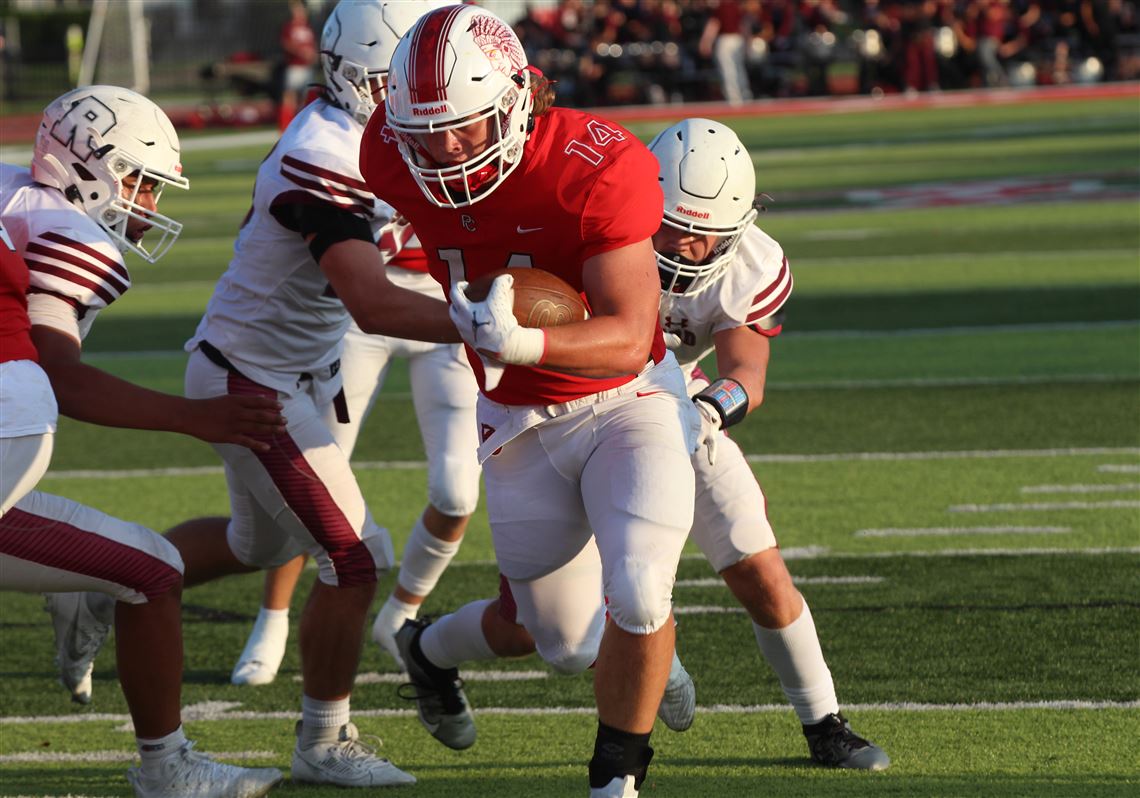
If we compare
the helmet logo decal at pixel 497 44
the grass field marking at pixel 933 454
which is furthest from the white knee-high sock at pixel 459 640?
the grass field marking at pixel 933 454

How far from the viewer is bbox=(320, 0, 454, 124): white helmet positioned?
4289 millimetres

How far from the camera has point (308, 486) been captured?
4.10 metres

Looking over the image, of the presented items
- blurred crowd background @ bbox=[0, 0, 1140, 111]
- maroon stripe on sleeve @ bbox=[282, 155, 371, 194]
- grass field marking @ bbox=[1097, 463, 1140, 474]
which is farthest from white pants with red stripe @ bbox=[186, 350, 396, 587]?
blurred crowd background @ bbox=[0, 0, 1140, 111]

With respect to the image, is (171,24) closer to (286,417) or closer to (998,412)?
(998,412)

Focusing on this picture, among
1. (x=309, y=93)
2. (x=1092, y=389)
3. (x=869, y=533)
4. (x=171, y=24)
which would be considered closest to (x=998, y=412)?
(x=1092, y=389)

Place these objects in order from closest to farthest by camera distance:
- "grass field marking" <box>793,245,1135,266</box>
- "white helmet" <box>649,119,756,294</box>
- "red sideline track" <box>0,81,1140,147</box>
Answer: "white helmet" <box>649,119,756,294</box> < "grass field marking" <box>793,245,1135,266</box> < "red sideline track" <box>0,81,1140,147</box>

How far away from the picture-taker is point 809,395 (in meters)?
8.10

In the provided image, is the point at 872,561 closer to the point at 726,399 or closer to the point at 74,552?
the point at 726,399

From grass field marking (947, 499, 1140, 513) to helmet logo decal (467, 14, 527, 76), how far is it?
10.2 feet

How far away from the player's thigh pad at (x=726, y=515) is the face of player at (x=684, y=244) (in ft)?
1.47

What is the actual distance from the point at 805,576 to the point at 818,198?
9939 mm

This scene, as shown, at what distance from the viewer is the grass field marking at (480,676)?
484cm

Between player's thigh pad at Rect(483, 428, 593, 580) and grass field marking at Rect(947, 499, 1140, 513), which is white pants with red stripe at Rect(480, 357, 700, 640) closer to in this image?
player's thigh pad at Rect(483, 428, 593, 580)

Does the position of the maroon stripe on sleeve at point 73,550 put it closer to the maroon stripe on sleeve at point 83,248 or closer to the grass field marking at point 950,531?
the maroon stripe on sleeve at point 83,248
